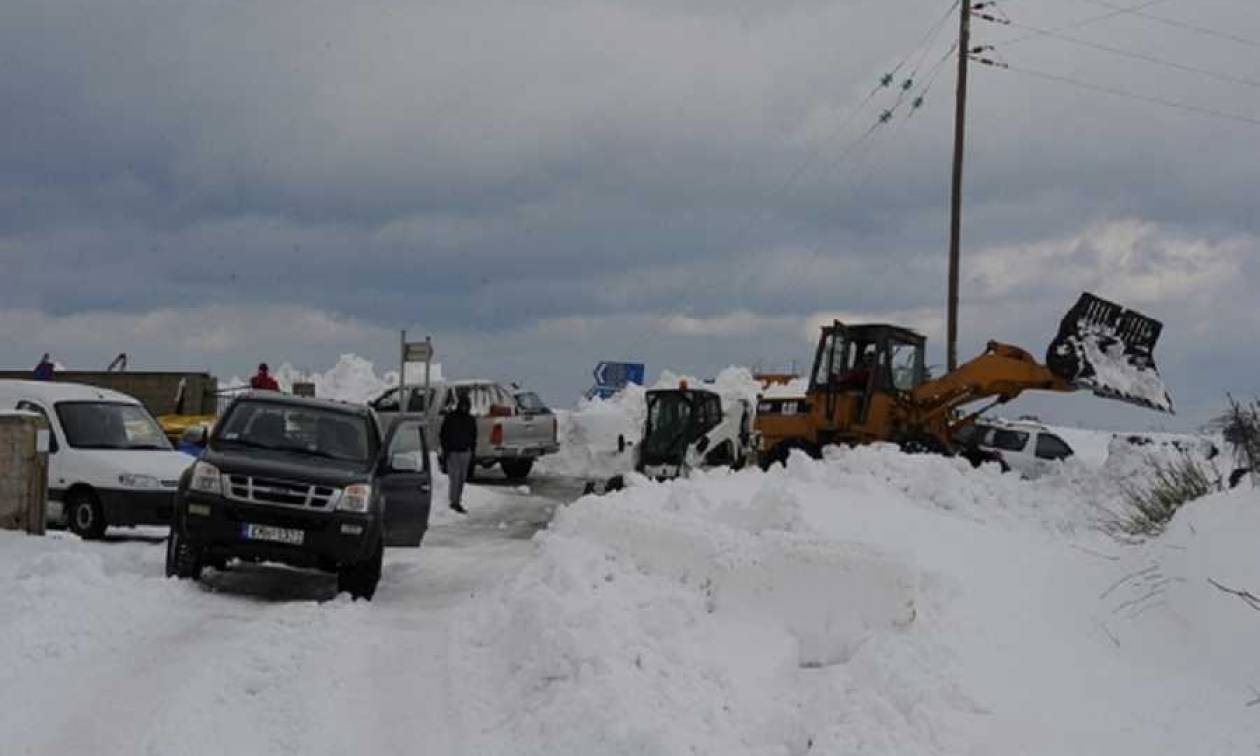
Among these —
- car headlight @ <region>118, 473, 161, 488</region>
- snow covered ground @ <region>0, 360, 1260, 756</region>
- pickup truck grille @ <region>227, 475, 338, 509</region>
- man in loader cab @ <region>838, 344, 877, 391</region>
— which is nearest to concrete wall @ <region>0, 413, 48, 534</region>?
snow covered ground @ <region>0, 360, 1260, 756</region>

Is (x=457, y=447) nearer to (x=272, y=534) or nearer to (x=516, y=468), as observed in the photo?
(x=516, y=468)

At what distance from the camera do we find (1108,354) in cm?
2200

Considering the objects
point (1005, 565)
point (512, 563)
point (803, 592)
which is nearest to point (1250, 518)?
point (1005, 565)

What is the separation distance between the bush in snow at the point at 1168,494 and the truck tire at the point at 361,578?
6099 millimetres

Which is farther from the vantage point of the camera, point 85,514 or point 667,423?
point 667,423

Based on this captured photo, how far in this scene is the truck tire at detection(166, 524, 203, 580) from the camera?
1148 cm

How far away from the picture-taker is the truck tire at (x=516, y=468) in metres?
28.6

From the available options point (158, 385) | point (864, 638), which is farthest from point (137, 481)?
point (158, 385)

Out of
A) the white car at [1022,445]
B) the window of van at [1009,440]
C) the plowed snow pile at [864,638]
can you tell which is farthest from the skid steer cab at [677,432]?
the plowed snow pile at [864,638]

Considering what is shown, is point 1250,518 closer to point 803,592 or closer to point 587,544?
Result: point 803,592

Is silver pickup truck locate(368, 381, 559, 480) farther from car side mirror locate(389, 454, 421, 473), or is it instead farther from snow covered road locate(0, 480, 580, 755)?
car side mirror locate(389, 454, 421, 473)

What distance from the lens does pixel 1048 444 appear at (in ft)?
90.0

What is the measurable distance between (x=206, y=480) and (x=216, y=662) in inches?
132

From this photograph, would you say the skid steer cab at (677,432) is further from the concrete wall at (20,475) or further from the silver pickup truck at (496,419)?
the concrete wall at (20,475)
